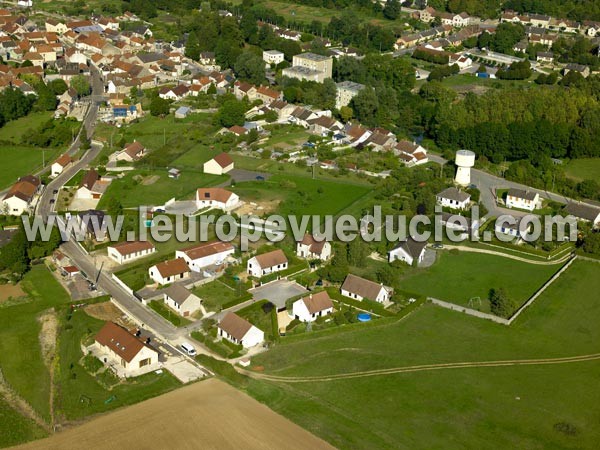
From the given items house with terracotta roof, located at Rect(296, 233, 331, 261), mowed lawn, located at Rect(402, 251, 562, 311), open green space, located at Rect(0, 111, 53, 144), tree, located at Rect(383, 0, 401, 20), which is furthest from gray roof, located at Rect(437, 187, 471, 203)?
tree, located at Rect(383, 0, 401, 20)

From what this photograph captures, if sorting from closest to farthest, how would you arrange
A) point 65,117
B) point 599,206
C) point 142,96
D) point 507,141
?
point 599,206, point 507,141, point 65,117, point 142,96

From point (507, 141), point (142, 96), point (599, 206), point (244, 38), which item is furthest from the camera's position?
point (244, 38)

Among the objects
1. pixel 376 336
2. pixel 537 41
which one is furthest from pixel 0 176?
pixel 537 41

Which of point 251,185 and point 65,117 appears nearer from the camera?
point 251,185

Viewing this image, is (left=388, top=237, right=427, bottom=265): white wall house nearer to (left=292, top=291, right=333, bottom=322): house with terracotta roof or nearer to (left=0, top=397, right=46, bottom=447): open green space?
(left=292, top=291, right=333, bottom=322): house with terracotta roof

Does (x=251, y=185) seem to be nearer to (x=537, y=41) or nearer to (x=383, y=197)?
(x=383, y=197)

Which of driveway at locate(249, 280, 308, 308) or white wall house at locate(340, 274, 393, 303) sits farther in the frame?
driveway at locate(249, 280, 308, 308)

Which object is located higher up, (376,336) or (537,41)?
(537,41)
